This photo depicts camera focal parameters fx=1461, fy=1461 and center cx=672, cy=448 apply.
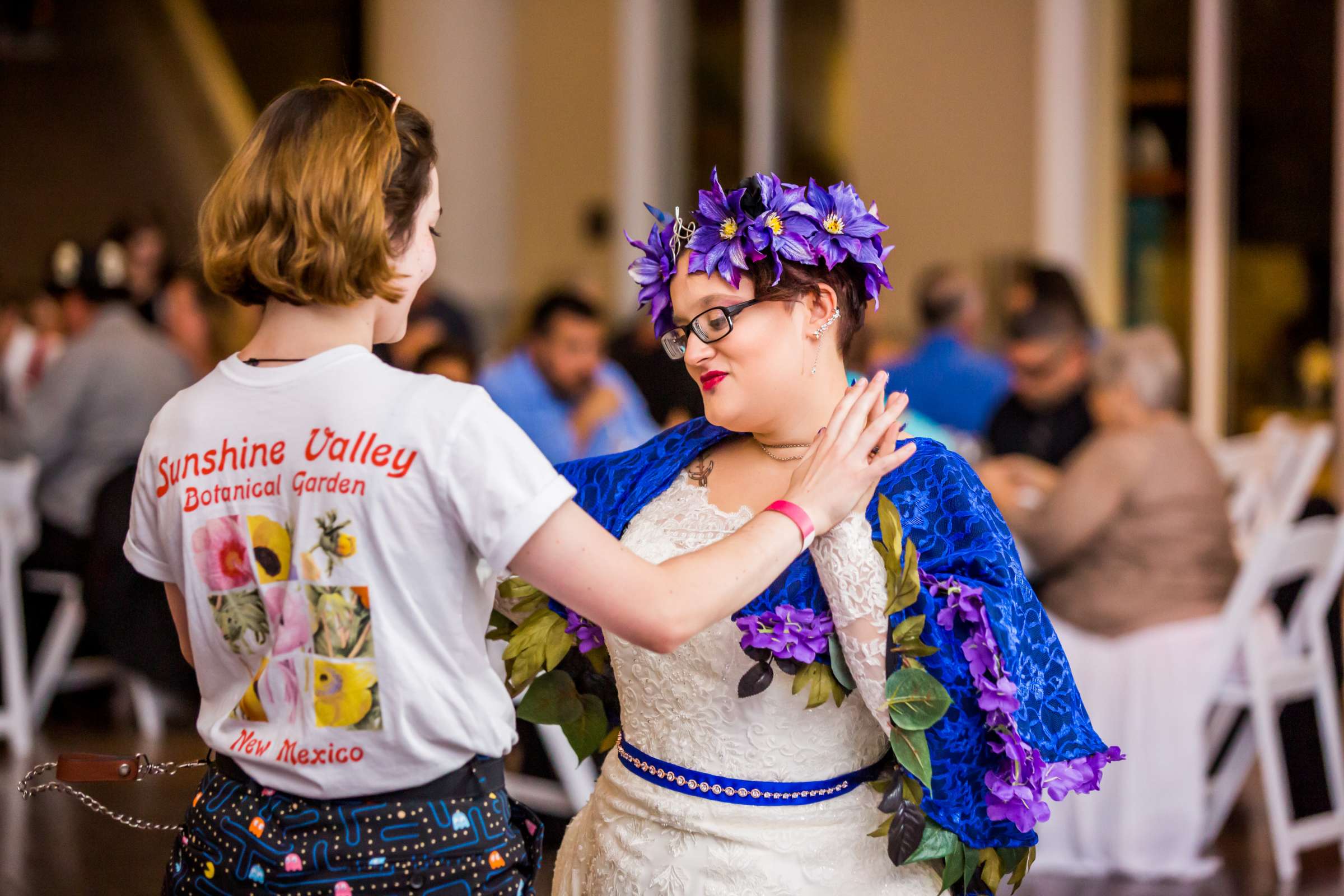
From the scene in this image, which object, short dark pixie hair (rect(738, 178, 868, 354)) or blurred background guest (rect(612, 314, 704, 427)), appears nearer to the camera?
short dark pixie hair (rect(738, 178, 868, 354))

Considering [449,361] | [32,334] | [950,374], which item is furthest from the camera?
[32,334]

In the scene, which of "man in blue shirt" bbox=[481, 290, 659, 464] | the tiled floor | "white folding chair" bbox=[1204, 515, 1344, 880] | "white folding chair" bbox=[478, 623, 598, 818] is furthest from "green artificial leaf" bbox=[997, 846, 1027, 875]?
"man in blue shirt" bbox=[481, 290, 659, 464]

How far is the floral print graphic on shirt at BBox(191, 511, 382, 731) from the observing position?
124cm

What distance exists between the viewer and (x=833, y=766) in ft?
5.47

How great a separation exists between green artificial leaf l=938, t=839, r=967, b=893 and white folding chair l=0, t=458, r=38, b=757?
3.69 metres

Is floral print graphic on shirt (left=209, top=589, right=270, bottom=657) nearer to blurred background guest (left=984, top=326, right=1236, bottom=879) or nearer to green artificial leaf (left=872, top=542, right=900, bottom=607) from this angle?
green artificial leaf (left=872, top=542, right=900, bottom=607)

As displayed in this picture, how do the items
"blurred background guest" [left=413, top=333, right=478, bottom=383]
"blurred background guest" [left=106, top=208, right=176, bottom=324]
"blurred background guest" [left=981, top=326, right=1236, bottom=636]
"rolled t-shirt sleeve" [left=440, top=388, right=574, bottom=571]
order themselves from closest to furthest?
"rolled t-shirt sleeve" [left=440, top=388, right=574, bottom=571], "blurred background guest" [left=981, top=326, right=1236, bottom=636], "blurred background guest" [left=413, top=333, right=478, bottom=383], "blurred background guest" [left=106, top=208, right=176, bottom=324]

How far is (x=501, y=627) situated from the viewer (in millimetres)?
1863

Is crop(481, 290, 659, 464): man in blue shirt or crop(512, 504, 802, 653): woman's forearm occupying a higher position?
crop(512, 504, 802, 653): woman's forearm

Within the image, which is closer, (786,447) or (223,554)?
(223,554)

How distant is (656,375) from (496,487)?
12.9 feet

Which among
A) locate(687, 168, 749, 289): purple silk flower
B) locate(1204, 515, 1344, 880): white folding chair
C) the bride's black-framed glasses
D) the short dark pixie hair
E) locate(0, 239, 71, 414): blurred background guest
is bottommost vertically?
locate(1204, 515, 1344, 880): white folding chair

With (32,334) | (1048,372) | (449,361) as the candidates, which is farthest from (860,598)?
(32,334)

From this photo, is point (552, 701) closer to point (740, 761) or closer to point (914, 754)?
point (740, 761)
